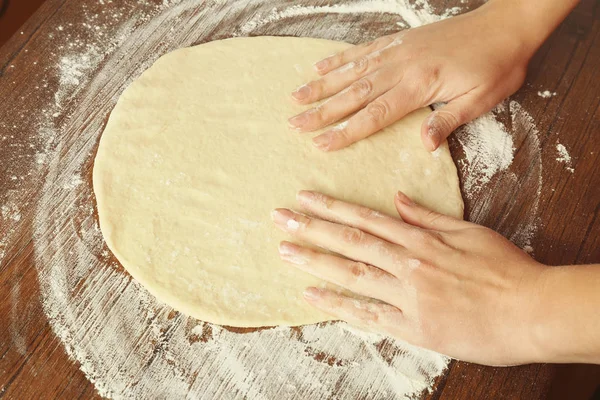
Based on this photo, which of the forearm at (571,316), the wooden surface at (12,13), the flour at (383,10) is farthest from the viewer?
the wooden surface at (12,13)

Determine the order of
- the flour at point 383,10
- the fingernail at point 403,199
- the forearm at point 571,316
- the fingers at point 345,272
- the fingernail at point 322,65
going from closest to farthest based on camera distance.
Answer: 1. the forearm at point 571,316
2. the fingers at point 345,272
3. the fingernail at point 403,199
4. the fingernail at point 322,65
5. the flour at point 383,10

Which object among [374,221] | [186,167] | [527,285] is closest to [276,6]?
[186,167]

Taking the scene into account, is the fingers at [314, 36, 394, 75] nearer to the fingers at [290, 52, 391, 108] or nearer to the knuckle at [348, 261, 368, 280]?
the fingers at [290, 52, 391, 108]

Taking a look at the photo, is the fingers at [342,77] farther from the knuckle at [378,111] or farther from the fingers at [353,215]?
the fingers at [353,215]

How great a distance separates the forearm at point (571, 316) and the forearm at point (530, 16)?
730 mm

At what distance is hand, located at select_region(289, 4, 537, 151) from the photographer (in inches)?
52.4

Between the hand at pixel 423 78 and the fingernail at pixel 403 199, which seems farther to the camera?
the hand at pixel 423 78

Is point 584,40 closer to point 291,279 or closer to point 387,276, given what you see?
point 387,276

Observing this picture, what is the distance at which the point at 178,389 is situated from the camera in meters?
1.09

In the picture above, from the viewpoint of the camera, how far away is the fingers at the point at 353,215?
114 cm

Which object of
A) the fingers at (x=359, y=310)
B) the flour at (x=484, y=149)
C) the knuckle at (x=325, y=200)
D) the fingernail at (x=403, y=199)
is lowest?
the flour at (x=484, y=149)

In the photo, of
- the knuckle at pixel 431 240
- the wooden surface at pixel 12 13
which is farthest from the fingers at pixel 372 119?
the wooden surface at pixel 12 13

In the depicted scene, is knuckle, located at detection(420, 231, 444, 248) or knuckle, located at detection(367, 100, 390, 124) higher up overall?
knuckle, located at detection(367, 100, 390, 124)

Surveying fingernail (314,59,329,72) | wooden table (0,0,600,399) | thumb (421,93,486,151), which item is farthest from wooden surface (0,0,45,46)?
thumb (421,93,486,151)
